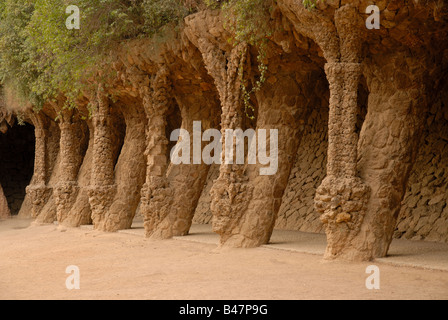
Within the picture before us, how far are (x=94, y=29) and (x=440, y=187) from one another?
6.91m

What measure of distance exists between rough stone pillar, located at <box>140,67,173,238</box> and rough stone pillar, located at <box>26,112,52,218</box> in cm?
645

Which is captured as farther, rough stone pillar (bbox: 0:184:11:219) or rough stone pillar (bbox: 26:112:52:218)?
rough stone pillar (bbox: 0:184:11:219)

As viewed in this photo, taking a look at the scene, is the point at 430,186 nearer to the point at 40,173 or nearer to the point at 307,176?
→ the point at 307,176

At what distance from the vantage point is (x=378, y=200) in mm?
7254

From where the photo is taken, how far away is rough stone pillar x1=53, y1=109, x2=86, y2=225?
14.3m

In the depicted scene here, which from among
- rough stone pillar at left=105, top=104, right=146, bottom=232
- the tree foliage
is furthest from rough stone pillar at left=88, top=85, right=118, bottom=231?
the tree foliage

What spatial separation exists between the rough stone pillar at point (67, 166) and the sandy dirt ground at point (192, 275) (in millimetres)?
3744

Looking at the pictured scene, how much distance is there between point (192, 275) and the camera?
7.09 m

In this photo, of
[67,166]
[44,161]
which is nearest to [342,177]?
[67,166]

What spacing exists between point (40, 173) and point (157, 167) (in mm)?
6862

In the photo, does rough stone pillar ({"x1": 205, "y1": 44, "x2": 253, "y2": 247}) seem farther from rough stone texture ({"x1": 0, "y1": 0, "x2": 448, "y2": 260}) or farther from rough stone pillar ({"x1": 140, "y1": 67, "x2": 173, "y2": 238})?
rough stone pillar ({"x1": 140, "y1": 67, "x2": 173, "y2": 238})

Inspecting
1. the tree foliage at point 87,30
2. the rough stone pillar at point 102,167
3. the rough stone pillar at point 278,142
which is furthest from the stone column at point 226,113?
the rough stone pillar at point 102,167
